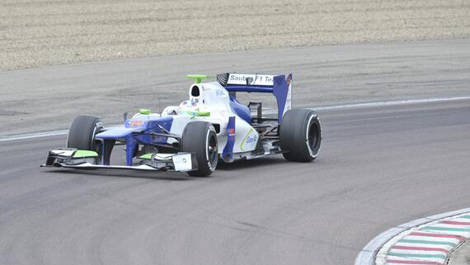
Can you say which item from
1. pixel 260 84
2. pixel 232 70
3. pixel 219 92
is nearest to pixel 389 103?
pixel 232 70

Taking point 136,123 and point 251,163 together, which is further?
point 251,163

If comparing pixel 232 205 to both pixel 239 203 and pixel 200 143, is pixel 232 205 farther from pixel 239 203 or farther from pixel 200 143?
pixel 200 143

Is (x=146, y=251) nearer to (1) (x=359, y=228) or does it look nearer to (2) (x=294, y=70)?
(1) (x=359, y=228)

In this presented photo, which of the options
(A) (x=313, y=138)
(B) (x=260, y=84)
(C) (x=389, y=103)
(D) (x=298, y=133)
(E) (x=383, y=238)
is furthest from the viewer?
(C) (x=389, y=103)

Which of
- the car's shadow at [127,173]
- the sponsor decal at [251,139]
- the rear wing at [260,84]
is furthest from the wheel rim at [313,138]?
the car's shadow at [127,173]

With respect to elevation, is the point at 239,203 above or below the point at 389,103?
above

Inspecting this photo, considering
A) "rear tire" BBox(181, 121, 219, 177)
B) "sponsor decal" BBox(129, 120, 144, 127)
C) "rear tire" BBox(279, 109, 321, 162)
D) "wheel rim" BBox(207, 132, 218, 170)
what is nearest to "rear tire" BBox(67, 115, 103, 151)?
"sponsor decal" BBox(129, 120, 144, 127)

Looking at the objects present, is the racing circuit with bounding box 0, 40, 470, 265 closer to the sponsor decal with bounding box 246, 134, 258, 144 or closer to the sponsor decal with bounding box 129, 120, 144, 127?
the sponsor decal with bounding box 246, 134, 258, 144

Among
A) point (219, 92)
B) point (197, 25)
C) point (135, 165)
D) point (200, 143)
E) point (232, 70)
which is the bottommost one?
point (135, 165)

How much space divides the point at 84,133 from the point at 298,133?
3026 millimetres

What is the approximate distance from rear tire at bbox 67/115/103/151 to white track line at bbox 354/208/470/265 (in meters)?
4.97

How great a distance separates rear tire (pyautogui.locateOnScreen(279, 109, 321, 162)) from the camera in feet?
51.8

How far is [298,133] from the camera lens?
51.8 ft

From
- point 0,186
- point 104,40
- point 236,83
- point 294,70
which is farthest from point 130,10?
point 0,186
